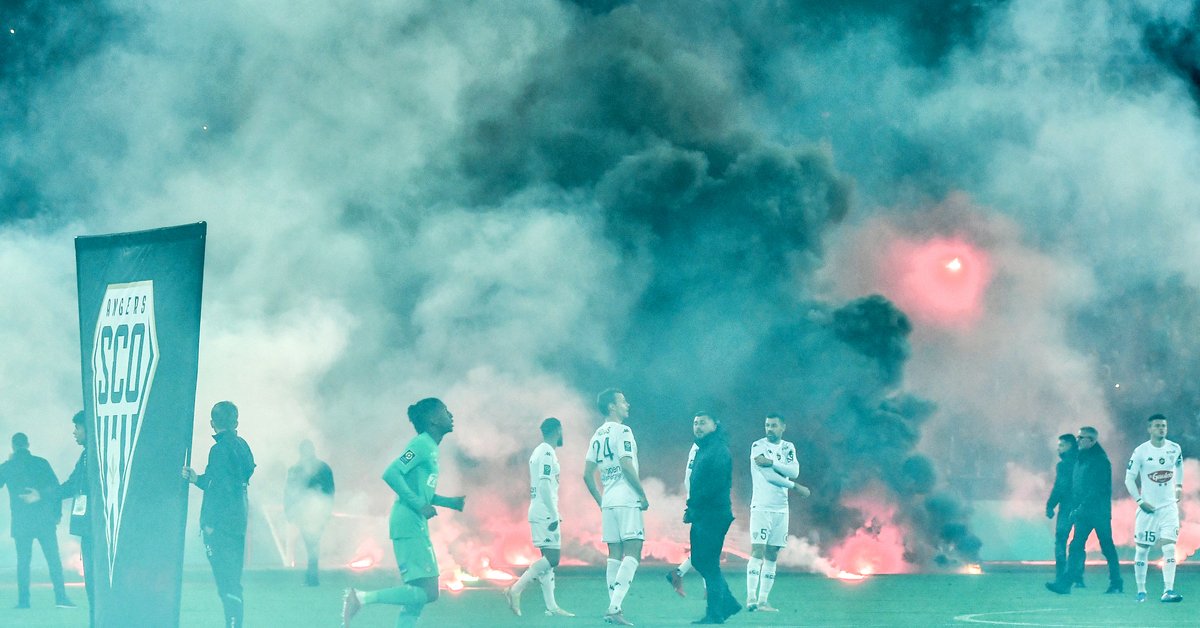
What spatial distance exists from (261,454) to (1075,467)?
15541 millimetres

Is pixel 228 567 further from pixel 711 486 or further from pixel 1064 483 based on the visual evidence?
pixel 1064 483

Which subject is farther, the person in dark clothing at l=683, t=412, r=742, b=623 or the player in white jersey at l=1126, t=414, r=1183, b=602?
the player in white jersey at l=1126, t=414, r=1183, b=602

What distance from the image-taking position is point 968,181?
40.3 meters

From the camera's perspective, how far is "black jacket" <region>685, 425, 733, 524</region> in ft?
46.3

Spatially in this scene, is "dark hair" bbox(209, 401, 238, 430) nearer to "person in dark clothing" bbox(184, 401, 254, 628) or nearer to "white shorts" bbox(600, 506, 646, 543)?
"person in dark clothing" bbox(184, 401, 254, 628)

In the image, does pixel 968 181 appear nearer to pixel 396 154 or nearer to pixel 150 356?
pixel 396 154

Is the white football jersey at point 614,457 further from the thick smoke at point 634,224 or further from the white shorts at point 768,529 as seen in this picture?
the thick smoke at point 634,224

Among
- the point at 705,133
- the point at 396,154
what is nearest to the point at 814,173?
the point at 705,133

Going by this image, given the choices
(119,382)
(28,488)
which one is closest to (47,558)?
(28,488)

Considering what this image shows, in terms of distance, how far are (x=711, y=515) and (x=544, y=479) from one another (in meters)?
1.95

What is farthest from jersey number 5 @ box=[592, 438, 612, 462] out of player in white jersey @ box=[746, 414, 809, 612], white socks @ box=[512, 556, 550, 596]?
player in white jersey @ box=[746, 414, 809, 612]

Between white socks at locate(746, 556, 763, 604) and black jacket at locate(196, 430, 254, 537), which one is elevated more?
black jacket at locate(196, 430, 254, 537)

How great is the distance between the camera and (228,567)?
1159 centimetres

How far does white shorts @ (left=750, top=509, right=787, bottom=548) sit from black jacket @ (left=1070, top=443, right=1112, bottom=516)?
5576 millimetres
